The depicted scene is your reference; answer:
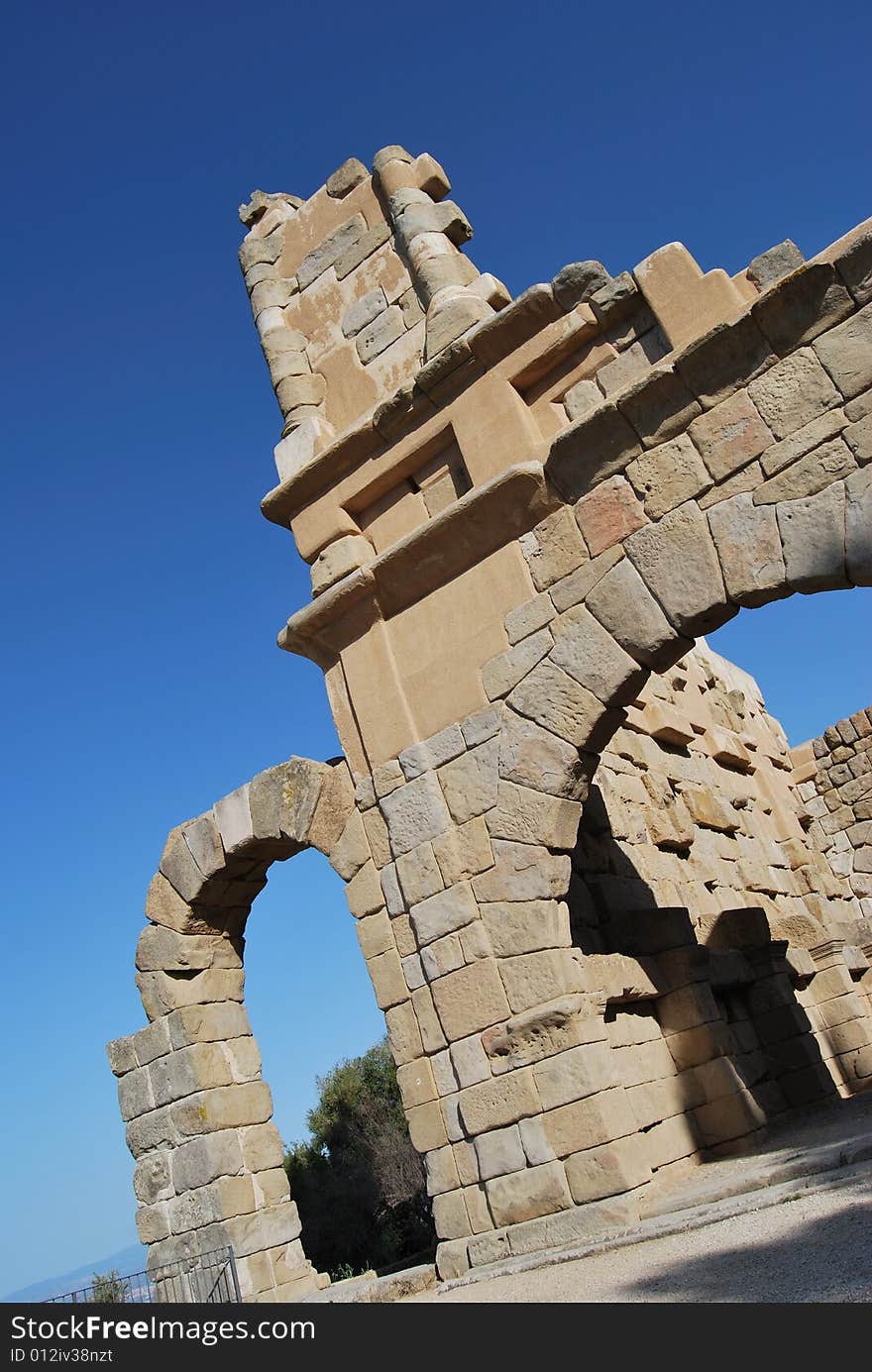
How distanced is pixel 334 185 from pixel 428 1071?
643 cm

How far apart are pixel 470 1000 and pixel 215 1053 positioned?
10.5 feet

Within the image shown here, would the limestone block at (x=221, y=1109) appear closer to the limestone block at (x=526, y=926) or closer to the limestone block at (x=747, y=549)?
the limestone block at (x=526, y=926)

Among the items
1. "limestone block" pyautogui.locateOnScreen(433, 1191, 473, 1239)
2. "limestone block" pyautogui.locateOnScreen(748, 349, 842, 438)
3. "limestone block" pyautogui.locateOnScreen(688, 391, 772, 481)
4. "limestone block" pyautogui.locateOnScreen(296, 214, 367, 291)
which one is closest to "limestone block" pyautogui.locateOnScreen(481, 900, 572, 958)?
"limestone block" pyautogui.locateOnScreen(433, 1191, 473, 1239)

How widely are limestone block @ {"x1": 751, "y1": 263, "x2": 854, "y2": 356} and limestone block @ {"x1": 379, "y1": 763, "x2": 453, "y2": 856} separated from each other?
287 cm

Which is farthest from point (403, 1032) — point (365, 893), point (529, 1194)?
point (529, 1194)

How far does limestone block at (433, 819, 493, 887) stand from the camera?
593cm

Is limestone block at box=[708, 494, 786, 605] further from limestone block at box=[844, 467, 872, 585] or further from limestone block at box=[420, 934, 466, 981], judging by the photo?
limestone block at box=[420, 934, 466, 981]

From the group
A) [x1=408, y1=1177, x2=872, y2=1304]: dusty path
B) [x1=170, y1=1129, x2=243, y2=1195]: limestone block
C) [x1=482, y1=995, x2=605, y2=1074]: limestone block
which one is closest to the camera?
[x1=408, y1=1177, x2=872, y2=1304]: dusty path

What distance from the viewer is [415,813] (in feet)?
20.7

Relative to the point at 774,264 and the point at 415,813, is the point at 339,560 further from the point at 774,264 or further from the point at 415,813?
the point at 774,264
